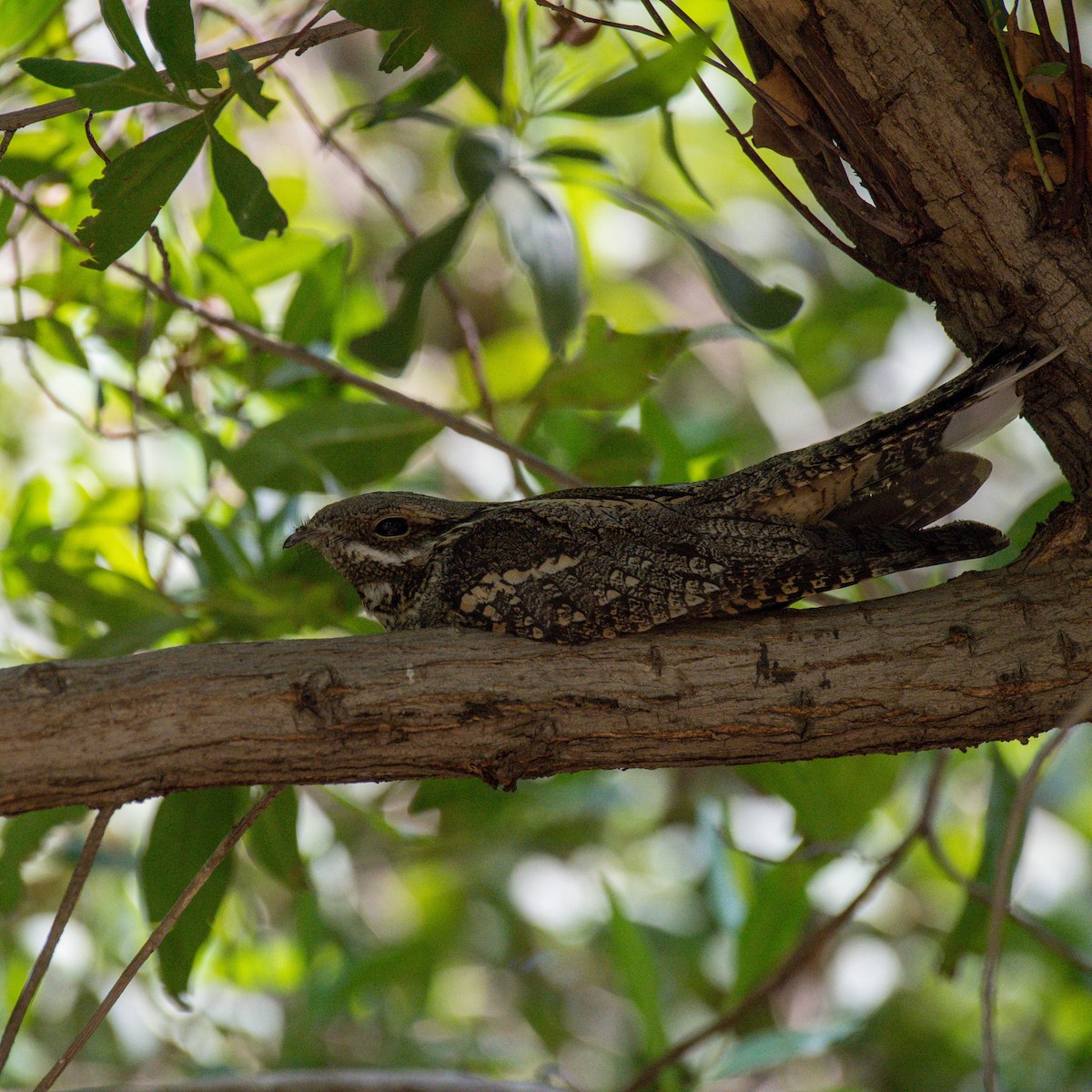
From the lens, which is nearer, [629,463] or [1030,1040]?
[629,463]

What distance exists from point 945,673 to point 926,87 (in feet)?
3.67

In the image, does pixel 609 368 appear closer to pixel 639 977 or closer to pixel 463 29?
pixel 463 29

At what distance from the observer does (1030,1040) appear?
5.38 metres

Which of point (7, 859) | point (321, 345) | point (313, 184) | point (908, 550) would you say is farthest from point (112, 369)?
point (313, 184)

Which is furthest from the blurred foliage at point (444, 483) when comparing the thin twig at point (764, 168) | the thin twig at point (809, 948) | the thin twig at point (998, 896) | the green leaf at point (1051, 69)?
the thin twig at point (998, 896)


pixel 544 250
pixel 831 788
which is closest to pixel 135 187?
pixel 544 250

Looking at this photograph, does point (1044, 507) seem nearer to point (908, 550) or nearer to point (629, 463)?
point (908, 550)

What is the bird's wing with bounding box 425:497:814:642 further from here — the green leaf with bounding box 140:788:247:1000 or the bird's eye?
the green leaf with bounding box 140:788:247:1000

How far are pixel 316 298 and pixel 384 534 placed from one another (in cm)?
114

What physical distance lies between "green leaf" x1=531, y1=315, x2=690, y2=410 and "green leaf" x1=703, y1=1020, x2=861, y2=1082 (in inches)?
84.4

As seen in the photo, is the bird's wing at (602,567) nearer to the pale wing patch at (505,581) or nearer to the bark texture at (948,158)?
the pale wing patch at (505,581)

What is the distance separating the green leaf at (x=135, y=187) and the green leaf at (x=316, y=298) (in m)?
1.43

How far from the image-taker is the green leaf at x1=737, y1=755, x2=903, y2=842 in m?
3.05

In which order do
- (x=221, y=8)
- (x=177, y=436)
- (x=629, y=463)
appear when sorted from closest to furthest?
(x=629, y=463)
(x=221, y=8)
(x=177, y=436)
